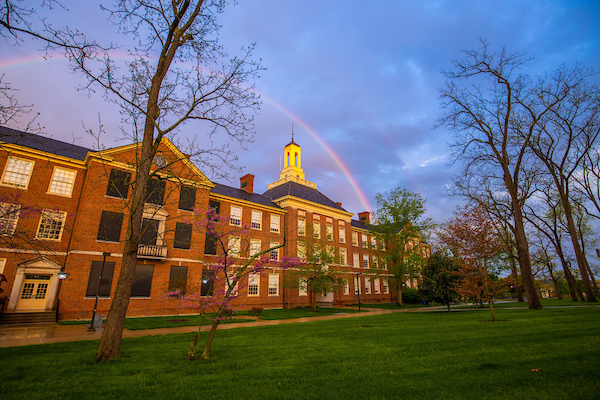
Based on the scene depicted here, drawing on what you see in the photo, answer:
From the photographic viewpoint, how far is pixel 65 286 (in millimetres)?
19531

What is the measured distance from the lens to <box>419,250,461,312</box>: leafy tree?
26672 mm

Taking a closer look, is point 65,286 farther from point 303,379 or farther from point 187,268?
point 303,379

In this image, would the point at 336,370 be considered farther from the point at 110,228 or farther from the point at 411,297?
the point at 411,297

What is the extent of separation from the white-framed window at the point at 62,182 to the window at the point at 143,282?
7415 millimetres

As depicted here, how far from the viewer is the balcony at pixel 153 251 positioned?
73.7 feet

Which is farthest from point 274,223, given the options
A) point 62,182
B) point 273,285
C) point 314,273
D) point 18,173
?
point 18,173

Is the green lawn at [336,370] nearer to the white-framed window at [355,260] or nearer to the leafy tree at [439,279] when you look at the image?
the leafy tree at [439,279]

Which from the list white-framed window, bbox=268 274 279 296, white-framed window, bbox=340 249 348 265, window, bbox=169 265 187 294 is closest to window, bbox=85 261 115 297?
window, bbox=169 265 187 294

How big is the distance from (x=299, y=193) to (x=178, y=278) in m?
19.7

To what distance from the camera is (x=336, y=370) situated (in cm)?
664

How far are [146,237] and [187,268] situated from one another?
4.16 metres

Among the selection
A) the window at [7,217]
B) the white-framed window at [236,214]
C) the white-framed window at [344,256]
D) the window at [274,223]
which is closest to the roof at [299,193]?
the window at [274,223]

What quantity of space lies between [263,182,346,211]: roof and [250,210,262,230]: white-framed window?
5317mm

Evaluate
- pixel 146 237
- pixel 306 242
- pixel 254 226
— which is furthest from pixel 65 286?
pixel 306 242
